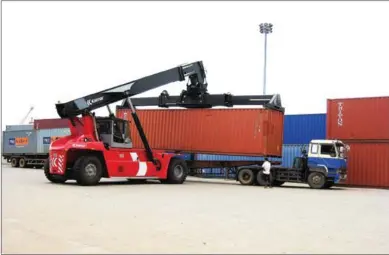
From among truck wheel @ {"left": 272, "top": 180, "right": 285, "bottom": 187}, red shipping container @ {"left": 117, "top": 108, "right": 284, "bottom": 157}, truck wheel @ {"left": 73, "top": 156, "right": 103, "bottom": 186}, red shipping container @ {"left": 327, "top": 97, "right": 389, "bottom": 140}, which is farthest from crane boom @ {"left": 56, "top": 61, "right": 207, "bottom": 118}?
red shipping container @ {"left": 327, "top": 97, "right": 389, "bottom": 140}

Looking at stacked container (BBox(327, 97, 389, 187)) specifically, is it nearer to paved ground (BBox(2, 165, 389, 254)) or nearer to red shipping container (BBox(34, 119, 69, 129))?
paved ground (BBox(2, 165, 389, 254))

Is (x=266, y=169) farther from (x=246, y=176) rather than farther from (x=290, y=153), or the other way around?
(x=290, y=153)

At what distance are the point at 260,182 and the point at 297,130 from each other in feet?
23.9

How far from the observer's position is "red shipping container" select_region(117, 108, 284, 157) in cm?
1991

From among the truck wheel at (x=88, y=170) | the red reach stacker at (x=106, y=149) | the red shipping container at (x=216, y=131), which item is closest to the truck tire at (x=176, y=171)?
the red reach stacker at (x=106, y=149)

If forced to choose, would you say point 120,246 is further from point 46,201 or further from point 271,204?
point 271,204

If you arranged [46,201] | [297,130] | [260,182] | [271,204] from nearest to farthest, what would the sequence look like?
[46,201]
[271,204]
[260,182]
[297,130]

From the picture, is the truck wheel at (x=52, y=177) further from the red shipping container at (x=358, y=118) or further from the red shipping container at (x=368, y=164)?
the red shipping container at (x=368, y=164)

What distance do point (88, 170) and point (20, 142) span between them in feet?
76.4

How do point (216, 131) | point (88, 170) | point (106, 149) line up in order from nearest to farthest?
1. point (88, 170)
2. point (106, 149)
3. point (216, 131)

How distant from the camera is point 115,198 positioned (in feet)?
40.8

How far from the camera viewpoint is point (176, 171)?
19.5m

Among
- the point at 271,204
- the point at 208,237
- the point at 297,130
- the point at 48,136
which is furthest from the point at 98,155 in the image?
the point at 48,136

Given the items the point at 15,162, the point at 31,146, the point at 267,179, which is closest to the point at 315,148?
the point at 267,179
